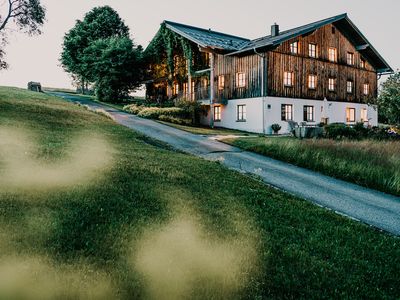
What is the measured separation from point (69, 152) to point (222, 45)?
77.3ft

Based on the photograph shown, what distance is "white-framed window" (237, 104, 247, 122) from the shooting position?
95.0ft

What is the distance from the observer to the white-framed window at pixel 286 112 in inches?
1121

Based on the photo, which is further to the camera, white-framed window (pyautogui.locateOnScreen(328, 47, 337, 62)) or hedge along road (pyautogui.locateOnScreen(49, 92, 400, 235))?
white-framed window (pyautogui.locateOnScreen(328, 47, 337, 62))

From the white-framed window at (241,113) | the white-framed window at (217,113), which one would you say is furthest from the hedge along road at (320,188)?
the white-framed window at (217,113)

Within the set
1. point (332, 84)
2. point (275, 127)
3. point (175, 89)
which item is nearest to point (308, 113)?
point (332, 84)

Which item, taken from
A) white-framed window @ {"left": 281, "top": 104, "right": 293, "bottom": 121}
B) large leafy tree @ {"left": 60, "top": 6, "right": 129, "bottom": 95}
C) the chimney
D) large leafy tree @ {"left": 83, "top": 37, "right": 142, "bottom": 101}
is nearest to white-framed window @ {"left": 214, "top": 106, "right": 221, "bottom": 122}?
white-framed window @ {"left": 281, "top": 104, "right": 293, "bottom": 121}

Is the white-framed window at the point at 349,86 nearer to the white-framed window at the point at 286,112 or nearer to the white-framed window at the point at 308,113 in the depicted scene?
the white-framed window at the point at 308,113

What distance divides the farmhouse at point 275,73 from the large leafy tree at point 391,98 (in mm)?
4721

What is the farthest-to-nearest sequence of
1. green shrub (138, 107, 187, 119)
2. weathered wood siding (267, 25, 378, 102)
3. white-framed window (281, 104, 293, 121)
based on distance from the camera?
1. white-framed window (281, 104, 293, 121)
2. weathered wood siding (267, 25, 378, 102)
3. green shrub (138, 107, 187, 119)

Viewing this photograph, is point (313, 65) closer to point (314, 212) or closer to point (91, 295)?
point (314, 212)

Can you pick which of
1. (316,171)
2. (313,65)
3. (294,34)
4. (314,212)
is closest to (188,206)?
(314,212)

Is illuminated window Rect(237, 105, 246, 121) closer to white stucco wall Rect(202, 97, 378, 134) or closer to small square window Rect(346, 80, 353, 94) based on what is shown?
white stucco wall Rect(202, 97, 378, 134)

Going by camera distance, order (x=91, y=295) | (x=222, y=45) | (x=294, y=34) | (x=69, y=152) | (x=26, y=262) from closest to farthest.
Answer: (x=91, y=295), (x=26, y=262), (x=69, y=152), (x=294, y=34), (x=222, y=45)

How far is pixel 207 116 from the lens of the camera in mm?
32219
